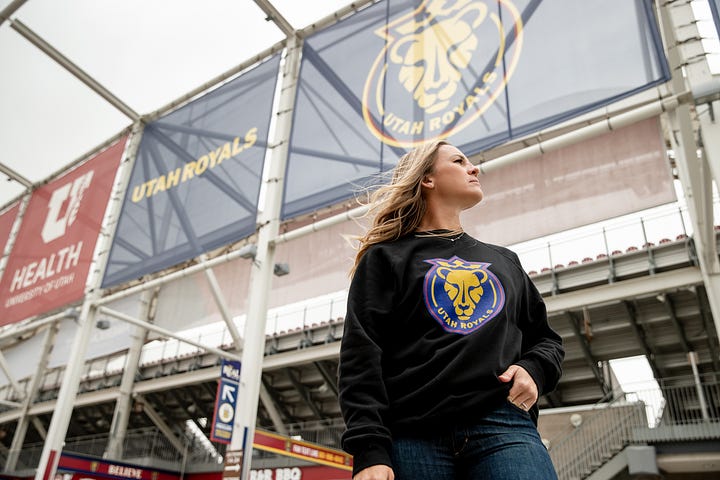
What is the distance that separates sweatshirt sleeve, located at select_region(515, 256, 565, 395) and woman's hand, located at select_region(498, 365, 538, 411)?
0.05 metres

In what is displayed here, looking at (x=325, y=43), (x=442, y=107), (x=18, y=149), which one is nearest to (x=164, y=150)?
(x=325, y=43)

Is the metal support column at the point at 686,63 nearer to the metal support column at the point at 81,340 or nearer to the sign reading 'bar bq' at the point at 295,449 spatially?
the sign reading 'bar bq' at the point at 295,449

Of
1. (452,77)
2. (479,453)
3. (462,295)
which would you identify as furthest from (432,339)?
(452,77)

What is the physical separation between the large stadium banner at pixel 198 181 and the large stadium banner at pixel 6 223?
531 cm

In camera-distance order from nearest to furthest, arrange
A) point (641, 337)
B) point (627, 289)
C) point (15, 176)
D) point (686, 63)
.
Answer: point (686, 63)
point (627, 289)
point (15, 176)
point (641, 337)

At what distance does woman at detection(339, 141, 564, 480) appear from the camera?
1.31 m

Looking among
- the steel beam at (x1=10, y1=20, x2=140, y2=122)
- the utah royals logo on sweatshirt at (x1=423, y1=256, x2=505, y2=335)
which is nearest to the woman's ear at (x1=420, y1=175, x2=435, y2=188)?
the utah royals logo on sweatshirt at (x1=423, y1=256, x2=505, y2=335)

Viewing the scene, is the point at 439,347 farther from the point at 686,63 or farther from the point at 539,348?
the point at 686,63

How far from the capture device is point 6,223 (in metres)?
14.8

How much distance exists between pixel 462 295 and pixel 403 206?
387 millimetres

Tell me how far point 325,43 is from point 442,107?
3333 mm

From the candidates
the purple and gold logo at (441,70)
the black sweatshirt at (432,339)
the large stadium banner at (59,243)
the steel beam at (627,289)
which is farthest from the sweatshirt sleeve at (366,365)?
the steel beam at (627,289)

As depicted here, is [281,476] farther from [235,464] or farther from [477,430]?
[477,430]

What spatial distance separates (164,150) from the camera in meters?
11.0
